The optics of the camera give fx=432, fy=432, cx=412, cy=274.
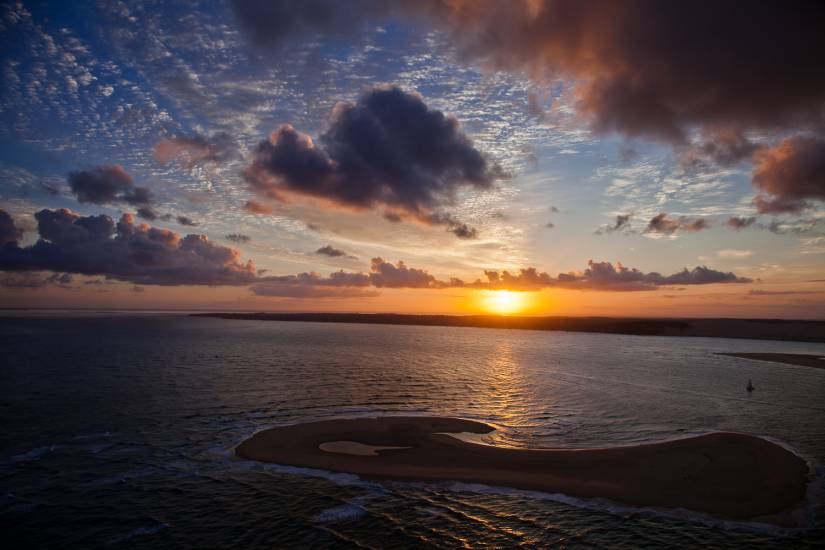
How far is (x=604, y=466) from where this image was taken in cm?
2258

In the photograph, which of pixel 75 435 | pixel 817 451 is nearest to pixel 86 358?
pixel 75 435

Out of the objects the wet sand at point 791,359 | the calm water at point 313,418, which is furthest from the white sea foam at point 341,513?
the wet sand at point 791,359

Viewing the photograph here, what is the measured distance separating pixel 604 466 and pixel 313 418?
19677 mm

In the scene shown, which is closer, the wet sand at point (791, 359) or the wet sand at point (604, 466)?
A: the wet sand at point (604, 466)

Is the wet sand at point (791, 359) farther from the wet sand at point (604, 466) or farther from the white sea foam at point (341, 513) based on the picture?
the white sea foam at point (341, 513)

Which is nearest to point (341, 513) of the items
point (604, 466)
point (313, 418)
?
point (604, 466)

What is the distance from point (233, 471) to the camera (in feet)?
70.8

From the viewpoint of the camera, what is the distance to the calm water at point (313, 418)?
52.4ft

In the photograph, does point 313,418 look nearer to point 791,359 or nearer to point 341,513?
point 341,513

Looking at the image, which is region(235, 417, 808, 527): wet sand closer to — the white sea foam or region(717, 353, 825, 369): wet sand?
the white sea foam

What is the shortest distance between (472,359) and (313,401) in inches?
1686

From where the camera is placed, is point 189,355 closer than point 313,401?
No

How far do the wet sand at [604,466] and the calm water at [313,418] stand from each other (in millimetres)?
1199

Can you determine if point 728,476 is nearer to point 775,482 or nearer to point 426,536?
point 775,482
